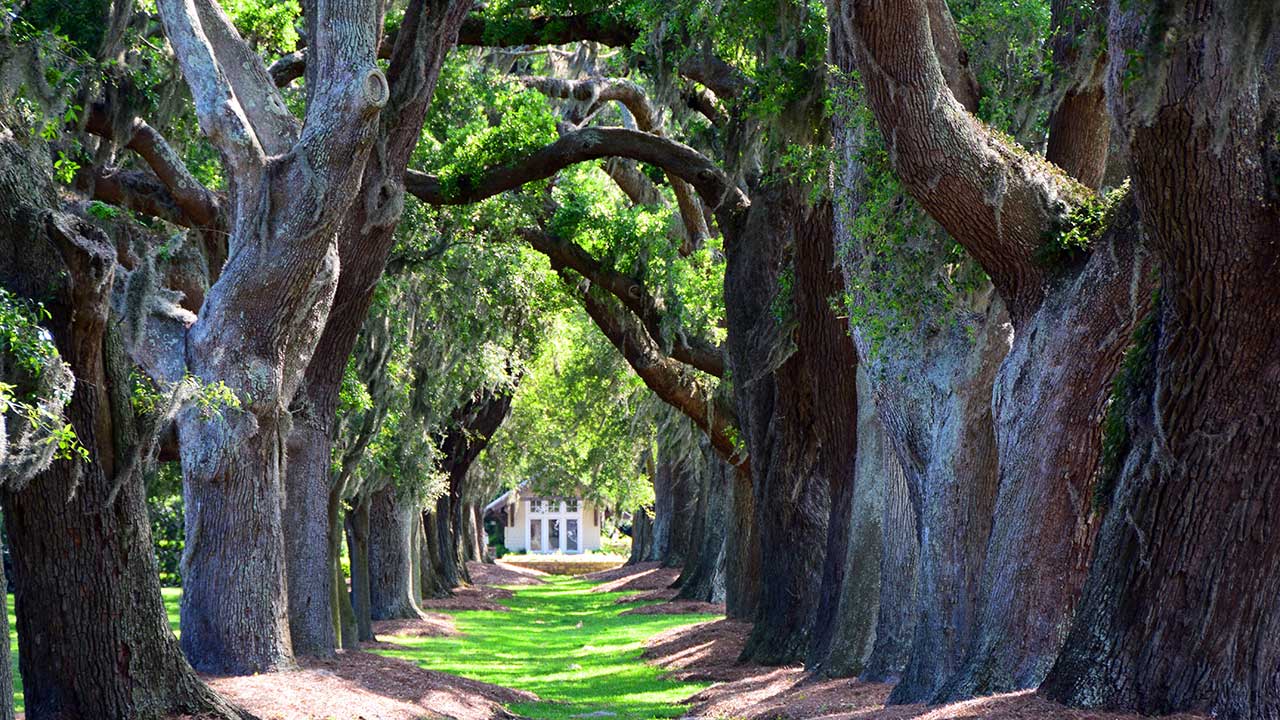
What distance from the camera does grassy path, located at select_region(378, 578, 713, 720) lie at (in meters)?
16.3

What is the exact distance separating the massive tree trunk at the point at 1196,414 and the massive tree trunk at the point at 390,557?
20.7 metres

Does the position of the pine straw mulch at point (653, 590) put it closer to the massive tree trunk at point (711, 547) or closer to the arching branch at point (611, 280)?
the massive tree trunk at point (711, 547)

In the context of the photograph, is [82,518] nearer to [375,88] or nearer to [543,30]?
[375,88]

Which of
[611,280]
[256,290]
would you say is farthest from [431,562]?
[256,290]

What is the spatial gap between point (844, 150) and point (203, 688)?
640 cm

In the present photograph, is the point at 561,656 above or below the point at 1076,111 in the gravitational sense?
below

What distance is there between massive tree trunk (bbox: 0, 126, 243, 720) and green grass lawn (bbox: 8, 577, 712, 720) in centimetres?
250

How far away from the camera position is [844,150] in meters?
11.1

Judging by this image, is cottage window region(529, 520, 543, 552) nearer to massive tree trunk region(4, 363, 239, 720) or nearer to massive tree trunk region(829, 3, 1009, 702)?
massive tree trunk region(829, 3, 1009, 702)

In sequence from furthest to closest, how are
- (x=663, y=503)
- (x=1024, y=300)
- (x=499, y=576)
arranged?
(x=499, y=576) < (x=663, y=503) < (x=1024, y=300)

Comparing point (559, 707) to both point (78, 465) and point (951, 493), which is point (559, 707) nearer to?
point (951, 493)

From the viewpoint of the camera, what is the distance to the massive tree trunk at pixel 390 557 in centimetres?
2709

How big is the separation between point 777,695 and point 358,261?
617cm

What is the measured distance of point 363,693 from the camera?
13.3m
